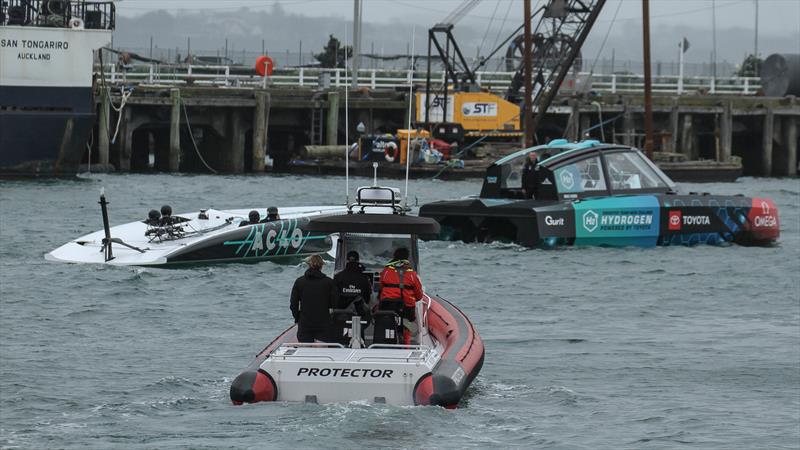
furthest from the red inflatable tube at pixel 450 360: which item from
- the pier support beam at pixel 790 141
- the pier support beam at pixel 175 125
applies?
the pier support beam at pixel 790 141

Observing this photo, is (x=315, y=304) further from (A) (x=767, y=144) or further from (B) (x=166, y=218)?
(A) (x=767, y=144)

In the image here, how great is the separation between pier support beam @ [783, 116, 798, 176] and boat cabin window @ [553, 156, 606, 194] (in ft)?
117

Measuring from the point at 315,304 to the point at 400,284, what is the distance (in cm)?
90

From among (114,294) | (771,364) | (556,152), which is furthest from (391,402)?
(556,152)

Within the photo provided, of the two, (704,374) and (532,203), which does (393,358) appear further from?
(532,203)

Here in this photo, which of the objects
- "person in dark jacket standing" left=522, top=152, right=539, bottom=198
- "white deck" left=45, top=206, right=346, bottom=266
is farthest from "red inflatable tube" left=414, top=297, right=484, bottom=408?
"person in dark jacket standing" left=522, top=152, right=539, bottom=198

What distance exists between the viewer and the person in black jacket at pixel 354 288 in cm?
1540

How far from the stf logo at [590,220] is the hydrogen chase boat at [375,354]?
1227 cm

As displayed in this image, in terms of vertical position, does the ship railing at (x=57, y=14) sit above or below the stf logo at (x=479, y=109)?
above

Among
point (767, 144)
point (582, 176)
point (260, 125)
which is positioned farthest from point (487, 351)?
point (767, 144)

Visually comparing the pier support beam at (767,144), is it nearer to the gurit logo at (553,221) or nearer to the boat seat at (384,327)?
the gurit logo at (553,221)

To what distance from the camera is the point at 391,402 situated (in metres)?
13.8

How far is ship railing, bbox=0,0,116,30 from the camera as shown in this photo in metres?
46.8

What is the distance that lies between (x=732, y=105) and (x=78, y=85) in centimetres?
2837
